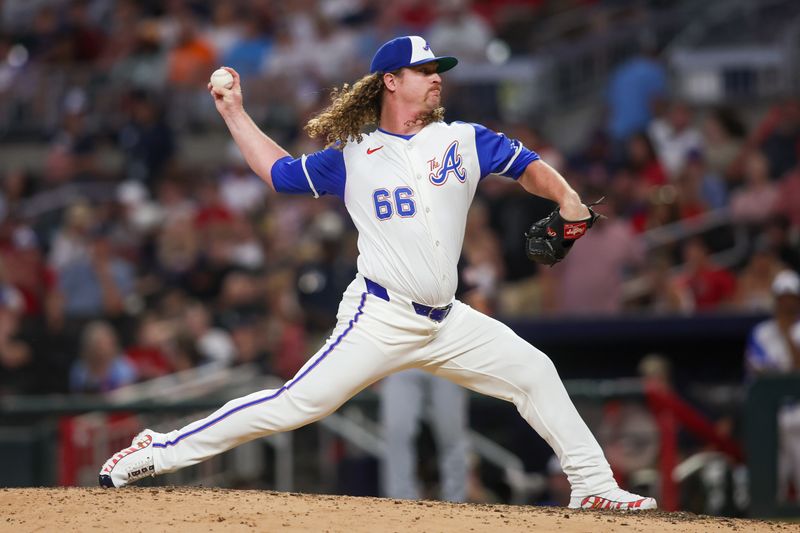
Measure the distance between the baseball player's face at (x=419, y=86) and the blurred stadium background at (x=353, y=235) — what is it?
5.98 ft

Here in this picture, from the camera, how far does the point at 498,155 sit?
5594 millimetres

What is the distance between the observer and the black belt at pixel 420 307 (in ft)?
18.0

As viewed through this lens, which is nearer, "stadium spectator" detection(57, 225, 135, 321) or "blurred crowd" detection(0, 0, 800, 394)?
"blurred crowd" detection(0, 0, 800, 394)

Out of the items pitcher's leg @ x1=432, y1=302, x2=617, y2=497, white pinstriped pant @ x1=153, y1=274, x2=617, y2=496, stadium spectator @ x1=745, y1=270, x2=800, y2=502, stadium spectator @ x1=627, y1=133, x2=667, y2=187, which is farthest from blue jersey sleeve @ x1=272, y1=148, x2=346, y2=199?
stadium spectator @ x1=627, y1=133, x2=667, y2=187

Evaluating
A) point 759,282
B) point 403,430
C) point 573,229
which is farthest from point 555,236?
point 759,282

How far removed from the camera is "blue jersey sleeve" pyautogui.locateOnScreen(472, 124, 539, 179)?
18.3ft

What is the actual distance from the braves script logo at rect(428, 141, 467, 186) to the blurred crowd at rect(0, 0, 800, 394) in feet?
8.79

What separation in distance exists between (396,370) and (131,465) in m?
1.16

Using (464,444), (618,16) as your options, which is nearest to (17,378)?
(464,444)

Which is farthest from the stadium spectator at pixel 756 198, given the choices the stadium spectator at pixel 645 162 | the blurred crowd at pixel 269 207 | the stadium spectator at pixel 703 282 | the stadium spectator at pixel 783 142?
the stadium spectator at pixel 645 162

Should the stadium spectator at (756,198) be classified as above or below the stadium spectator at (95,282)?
above

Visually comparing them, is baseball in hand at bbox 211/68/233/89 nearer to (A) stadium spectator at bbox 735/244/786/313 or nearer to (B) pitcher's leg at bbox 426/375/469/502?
(B) pitcher's leg at bbox 426/375/469/502

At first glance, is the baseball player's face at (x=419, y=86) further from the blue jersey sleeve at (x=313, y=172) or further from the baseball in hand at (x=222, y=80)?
the baseball in hand at (x=222, y=80)

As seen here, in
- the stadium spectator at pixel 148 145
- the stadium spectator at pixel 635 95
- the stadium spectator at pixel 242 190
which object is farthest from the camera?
the stadium spectator at pixel 148 145
